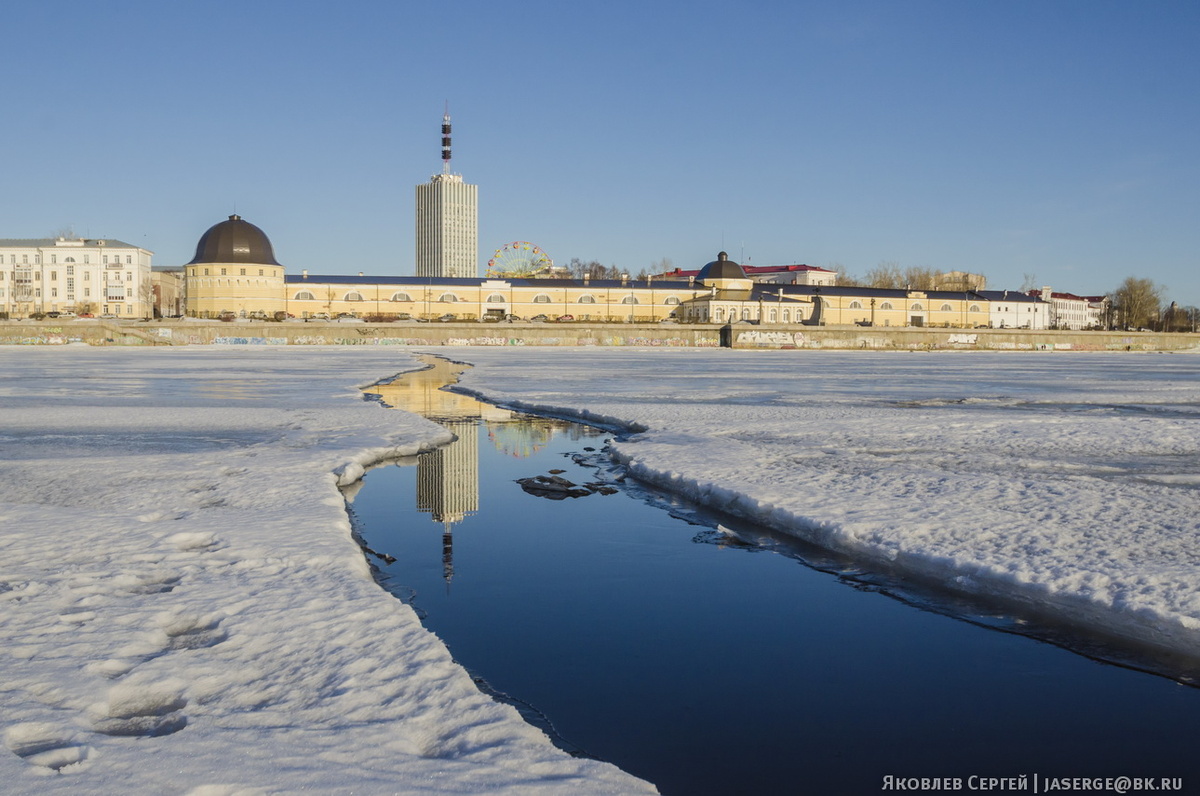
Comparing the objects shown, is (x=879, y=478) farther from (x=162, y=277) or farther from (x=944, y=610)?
(x=162, y=277)

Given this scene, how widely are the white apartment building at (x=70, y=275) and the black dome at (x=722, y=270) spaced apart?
2404 inches

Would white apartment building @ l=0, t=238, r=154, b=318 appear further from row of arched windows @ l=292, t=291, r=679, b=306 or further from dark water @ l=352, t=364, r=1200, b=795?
dark water @ l=352, t=364, r=1200, b=795

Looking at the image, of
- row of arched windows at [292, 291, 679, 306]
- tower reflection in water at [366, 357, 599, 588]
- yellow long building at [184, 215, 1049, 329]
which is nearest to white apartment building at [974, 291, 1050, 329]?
yellow long building at [184, 215, 1049, 329]

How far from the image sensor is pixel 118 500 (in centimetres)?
704

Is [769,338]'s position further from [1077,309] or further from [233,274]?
[1077,309]

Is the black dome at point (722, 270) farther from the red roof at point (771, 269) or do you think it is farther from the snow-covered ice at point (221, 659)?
the snow-covered ice at point (221, 659)

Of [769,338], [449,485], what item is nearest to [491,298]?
[769,338]

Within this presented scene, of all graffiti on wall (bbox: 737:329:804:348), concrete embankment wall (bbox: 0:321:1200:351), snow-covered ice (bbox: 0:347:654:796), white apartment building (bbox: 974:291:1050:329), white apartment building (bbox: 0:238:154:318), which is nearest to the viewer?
snow-covered ice (bbox: 0:347:654:796)

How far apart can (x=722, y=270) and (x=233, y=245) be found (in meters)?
45.7

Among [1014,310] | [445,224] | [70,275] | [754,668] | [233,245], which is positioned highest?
[445,224]

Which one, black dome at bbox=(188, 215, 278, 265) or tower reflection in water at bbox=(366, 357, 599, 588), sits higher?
black dome at bbox=(188, 215, 278, 265)

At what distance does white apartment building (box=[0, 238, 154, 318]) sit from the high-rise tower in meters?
86.3

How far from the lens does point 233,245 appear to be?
81250 millimetres

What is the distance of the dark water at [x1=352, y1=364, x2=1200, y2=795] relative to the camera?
3430 millimetres
